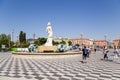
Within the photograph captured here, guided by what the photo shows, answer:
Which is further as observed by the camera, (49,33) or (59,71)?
(49,33)

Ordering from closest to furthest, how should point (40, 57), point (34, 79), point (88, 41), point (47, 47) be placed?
point (34, 79)
point (40, 57)
point (47, 47)
point (88, 41)

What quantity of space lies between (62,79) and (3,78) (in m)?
2.82

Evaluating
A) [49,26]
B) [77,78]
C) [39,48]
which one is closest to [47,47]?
[39,48]

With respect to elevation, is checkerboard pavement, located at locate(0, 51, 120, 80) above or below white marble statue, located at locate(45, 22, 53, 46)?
below

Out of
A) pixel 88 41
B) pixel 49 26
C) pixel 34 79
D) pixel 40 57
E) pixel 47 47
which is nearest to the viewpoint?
pixel 34 79

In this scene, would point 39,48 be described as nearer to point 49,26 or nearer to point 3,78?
point 49,26

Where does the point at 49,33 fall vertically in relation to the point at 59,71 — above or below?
above

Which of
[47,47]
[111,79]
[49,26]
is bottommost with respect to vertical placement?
[111,79]

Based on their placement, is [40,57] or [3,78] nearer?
[3,78]

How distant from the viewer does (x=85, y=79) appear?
10562 mm

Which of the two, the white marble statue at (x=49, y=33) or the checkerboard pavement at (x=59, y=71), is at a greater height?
the white marble statue at (x=49, y=33)

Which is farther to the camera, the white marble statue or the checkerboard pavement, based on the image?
the white marble statue

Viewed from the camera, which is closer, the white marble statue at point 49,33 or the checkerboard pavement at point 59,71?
the checkerboard pavement at point 59,71

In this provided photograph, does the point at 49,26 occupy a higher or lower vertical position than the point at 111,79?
higher
